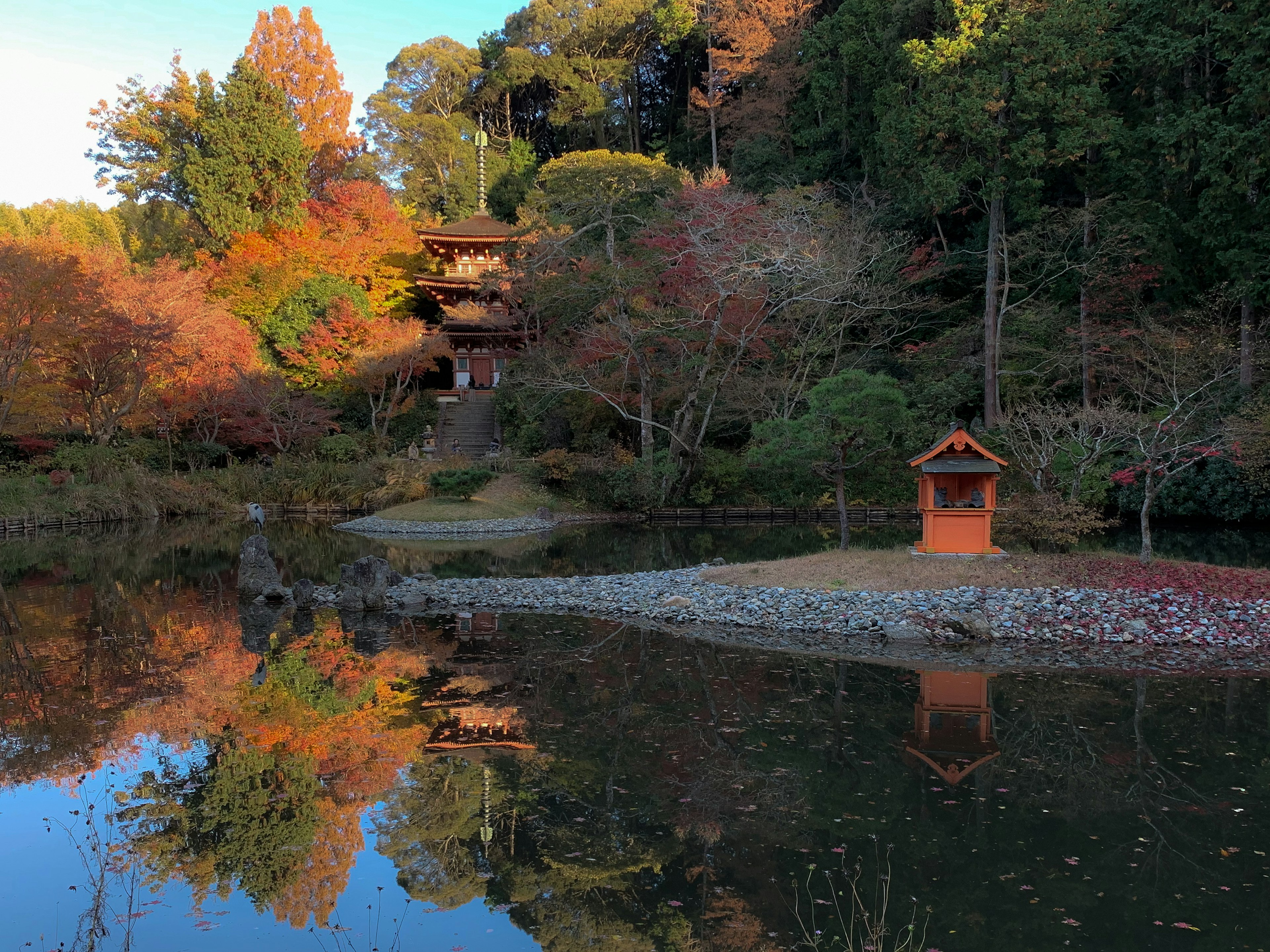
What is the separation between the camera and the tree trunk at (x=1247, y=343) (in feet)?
64.3

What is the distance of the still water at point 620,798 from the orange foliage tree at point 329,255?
21851 millimetres

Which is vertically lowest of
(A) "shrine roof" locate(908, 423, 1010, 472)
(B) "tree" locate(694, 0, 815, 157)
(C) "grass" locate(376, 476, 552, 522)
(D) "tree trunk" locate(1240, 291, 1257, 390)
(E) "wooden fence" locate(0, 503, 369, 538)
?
(E) "wooden fence" locate(0, 503, 369, 538)

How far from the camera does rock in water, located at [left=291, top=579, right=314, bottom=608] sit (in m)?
13.4

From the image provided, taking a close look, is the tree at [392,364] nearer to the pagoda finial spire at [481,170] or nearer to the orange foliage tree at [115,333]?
the orange foliage tree at [115,333]

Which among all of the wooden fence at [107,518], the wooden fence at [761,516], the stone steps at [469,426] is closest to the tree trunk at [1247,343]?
the wooden fence at [761,516]

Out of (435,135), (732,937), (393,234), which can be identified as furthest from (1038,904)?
(435,135)

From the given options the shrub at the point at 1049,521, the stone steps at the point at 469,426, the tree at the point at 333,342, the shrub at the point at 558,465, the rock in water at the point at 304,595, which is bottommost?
the rock in water at the point at 304,595

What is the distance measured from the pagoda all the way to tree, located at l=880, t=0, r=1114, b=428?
47.4 ft

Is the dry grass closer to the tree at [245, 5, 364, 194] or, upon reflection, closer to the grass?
the grass

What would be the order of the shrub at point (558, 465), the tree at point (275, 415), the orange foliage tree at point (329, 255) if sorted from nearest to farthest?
the shrub at point (558, 465), the tree at point (275, 415), the orange foliage tree at point (329, 255)

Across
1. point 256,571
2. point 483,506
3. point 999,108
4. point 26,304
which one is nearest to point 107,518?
point 26,304

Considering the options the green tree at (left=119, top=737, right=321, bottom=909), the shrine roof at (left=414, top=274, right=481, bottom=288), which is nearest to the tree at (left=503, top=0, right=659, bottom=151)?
the shrine roof at (left=414, top=274, right=481, bottom=288)

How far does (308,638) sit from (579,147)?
35777mm

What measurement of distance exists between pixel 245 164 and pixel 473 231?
826 cm
